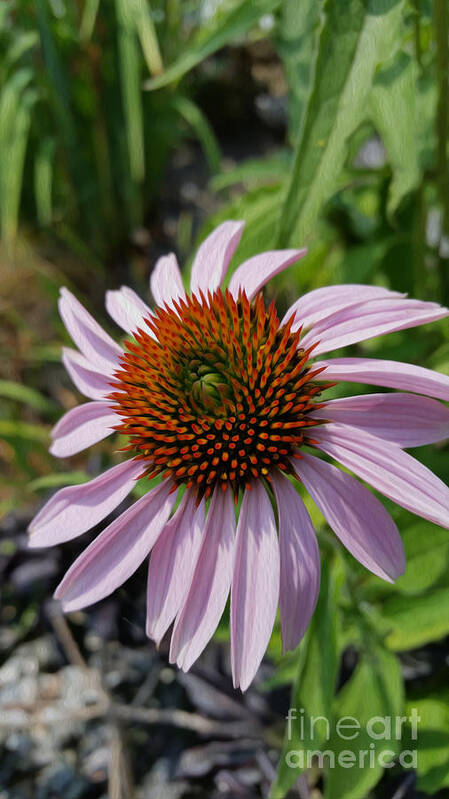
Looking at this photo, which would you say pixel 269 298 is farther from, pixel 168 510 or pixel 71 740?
pixel 71 740

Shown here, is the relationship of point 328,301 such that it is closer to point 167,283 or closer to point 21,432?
point 167,283

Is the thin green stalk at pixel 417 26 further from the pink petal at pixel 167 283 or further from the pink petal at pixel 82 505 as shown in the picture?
the pink petal at pixel 82 505

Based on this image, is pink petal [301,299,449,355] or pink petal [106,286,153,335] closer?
pink petal [301,299,449,355]

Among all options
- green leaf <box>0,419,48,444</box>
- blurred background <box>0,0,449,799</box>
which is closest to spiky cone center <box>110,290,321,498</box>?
blurred background <box>0,0,449,799</box>

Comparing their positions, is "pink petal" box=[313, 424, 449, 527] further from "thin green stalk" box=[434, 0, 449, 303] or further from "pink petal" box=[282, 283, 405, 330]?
"thin green stalk" box=[434, 0, 449, 303]

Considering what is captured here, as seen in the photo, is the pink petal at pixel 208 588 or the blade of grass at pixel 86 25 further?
the blade of grass at pixel 86 25

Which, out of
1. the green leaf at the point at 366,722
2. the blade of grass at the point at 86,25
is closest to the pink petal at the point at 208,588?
the green leaf at the point at 366,722

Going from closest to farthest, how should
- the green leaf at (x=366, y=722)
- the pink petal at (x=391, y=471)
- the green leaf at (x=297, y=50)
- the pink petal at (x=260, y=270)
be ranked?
the pink petal at (x=391, y=471) → the pink petal at (x=260, y=270) → the green leaf at (x=366, y=722) → the green leaf at (x=297, y=50)
